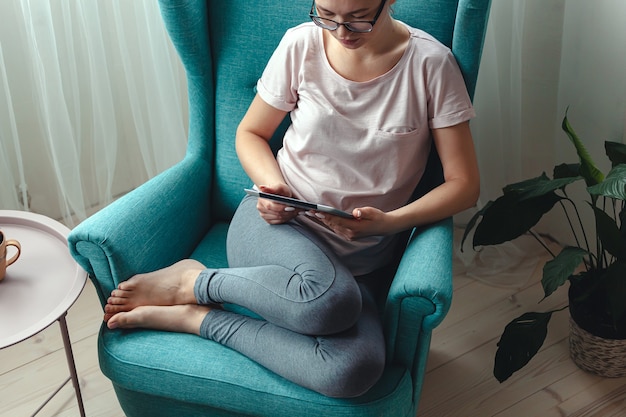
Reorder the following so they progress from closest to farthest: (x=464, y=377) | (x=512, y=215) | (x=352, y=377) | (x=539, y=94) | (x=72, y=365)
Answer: (x=352, y=377)
(x=72, y=365)
(x=512, y=215)
(x=464, y=377)
(x=539, y=94)

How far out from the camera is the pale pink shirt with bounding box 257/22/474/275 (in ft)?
5.09

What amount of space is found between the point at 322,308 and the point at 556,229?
47.2 inches

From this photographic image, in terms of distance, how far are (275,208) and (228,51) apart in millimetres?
472

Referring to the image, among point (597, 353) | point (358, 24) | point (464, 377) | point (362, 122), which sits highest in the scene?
point (358, 24)

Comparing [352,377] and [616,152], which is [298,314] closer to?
[352,377]

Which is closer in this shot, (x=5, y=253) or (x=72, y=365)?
(x=5, y=253)

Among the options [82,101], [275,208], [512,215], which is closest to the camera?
[275,208]

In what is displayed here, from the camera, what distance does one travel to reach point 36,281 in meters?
1.47

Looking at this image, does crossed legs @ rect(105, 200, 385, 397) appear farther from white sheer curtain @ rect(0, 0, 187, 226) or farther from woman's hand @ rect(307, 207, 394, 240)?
white sheer curtain @ rect(0, 0, 187, 226)

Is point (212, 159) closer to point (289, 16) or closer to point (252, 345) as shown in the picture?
point (289, 16)

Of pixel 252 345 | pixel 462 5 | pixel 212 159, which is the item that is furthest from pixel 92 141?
pixel 462 5

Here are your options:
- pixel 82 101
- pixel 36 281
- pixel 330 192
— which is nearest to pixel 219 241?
pixel 330 192

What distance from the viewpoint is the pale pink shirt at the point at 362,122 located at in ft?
5.09

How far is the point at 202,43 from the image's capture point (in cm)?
179
